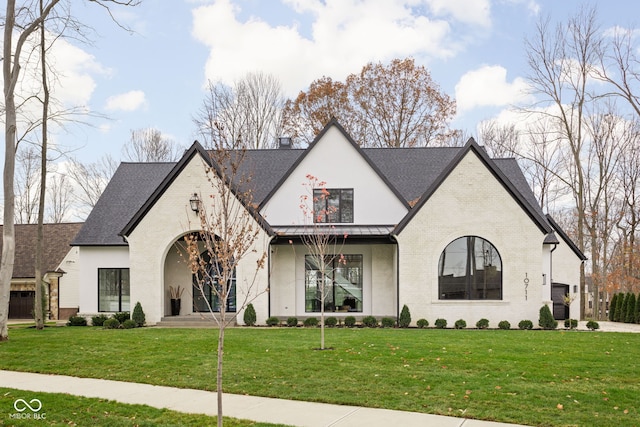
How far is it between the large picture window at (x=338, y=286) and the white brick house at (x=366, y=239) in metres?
0.04

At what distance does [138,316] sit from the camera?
1988 cm

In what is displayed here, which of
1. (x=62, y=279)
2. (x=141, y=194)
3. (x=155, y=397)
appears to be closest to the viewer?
(x=155, y=397)

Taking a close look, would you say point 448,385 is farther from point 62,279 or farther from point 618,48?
point 62,279

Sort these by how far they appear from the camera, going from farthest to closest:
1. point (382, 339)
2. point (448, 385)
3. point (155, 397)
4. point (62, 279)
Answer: point (62, 279)
point (382, 339)
point (448, 385)
point (155, 397)

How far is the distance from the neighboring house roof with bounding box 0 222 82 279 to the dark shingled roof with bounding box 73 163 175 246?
736 cm

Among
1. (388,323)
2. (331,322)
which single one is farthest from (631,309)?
(331,322)

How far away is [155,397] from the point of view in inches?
339

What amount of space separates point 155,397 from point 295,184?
1450 cm

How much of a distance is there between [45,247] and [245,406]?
29.1 m

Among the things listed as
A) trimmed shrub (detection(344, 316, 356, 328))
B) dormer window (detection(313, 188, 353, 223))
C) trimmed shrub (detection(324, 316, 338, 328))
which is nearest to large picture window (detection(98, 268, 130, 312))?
dormer window (detection(313, 188, 353, 223))

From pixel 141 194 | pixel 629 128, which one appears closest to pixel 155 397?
pixel 141 194

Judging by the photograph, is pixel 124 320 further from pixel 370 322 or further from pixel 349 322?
pixel 370 322

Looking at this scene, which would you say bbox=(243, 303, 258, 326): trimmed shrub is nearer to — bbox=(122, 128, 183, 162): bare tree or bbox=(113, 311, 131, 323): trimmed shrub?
bbox=(113, 311, 131, 323): trimmed shrub

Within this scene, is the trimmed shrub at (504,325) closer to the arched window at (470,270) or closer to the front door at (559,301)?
the arched window at (470,270)
